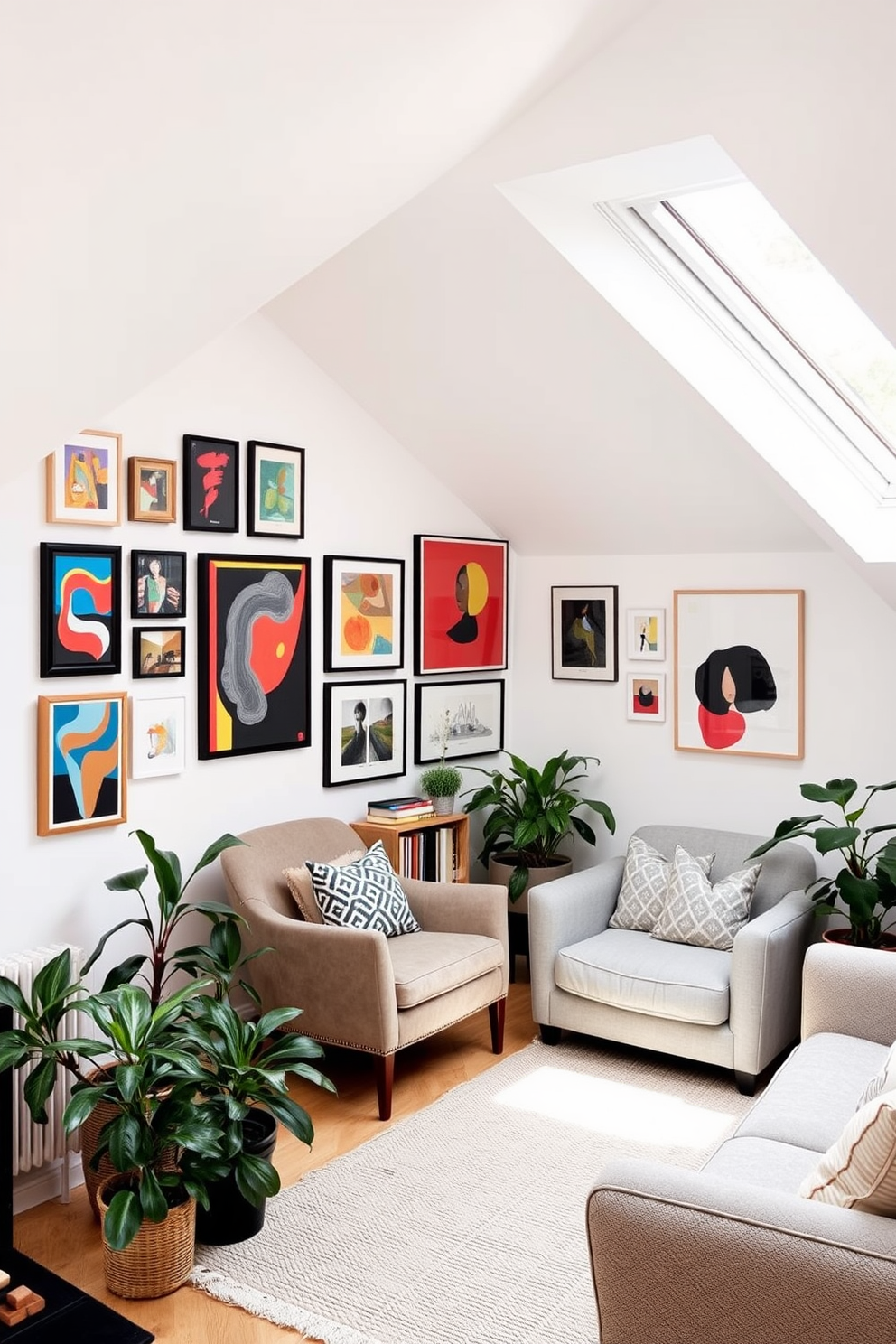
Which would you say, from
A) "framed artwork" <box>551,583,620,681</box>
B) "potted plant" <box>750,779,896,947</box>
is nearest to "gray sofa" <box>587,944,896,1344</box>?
"potted plant" <box>750,779,896,947</box>

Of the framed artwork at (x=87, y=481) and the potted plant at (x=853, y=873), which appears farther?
the potted plant at (x=853, y=873)

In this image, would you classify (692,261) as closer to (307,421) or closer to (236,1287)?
(307,421)

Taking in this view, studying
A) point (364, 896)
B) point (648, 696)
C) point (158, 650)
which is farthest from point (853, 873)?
point (158, 650)

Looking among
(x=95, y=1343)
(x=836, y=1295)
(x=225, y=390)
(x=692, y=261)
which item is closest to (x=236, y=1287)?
(x=95, y=1343)

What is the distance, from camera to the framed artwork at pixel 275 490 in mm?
4113

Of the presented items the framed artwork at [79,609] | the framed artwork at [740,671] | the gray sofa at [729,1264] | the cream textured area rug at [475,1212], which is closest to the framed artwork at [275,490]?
the framed artwork at [79,609]

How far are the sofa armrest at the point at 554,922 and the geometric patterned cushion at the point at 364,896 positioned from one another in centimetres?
44

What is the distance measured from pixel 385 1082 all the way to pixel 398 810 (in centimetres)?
120

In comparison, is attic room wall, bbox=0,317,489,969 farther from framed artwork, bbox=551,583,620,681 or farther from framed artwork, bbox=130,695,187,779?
framed artwork, bbox=551,583,620,681

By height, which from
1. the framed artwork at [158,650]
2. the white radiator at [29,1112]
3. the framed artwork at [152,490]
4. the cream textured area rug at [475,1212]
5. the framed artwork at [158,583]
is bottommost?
the cream textured area rug at [475,1212]

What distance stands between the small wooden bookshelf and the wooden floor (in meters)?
0.60

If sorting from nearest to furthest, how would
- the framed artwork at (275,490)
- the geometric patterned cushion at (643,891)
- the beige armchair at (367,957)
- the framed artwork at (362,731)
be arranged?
the beige armchair at (367,957), the framed artwork at (275,490), the geometric patterned cushion at (643,891), the framed artwork at (362,731)

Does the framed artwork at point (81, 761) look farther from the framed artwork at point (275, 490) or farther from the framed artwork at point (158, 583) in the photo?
the framed artwork at point (275, 490)

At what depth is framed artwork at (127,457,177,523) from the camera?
3.68 metres
